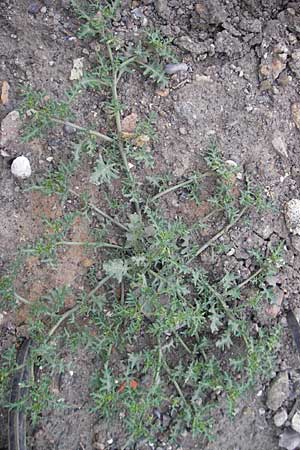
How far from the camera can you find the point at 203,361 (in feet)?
10.9

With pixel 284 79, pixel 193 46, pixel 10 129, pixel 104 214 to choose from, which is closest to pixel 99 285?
pixel 104 214

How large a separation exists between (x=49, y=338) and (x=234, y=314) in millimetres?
950

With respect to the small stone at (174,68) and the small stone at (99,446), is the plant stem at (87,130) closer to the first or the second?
the small stone at (174,68)

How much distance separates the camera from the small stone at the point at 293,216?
3.46 meters

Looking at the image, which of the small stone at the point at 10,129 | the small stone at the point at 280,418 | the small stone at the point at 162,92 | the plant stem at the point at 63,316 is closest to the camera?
the plant stem at the point at 63,316

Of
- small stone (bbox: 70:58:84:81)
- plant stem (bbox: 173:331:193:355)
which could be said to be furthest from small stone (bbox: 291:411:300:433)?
small stone (bbox: 70:58:84:81)

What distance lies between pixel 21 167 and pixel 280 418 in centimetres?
186

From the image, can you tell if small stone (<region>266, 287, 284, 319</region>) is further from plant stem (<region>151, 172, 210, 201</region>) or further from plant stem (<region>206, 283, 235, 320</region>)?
plant stem (<region>151, 172, 210, 201</region>)

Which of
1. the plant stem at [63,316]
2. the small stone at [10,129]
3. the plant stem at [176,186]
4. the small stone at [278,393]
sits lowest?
the small stone at [278,393]

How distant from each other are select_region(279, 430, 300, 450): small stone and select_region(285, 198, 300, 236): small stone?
1045 millimetres

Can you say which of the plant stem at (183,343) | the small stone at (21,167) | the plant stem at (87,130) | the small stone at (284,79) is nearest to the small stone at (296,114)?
the small stone at (284,79)

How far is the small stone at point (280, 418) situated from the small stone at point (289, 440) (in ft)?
0.17

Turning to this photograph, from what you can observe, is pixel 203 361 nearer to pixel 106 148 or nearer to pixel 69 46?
pixel 106 148

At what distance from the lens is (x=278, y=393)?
3.31m
